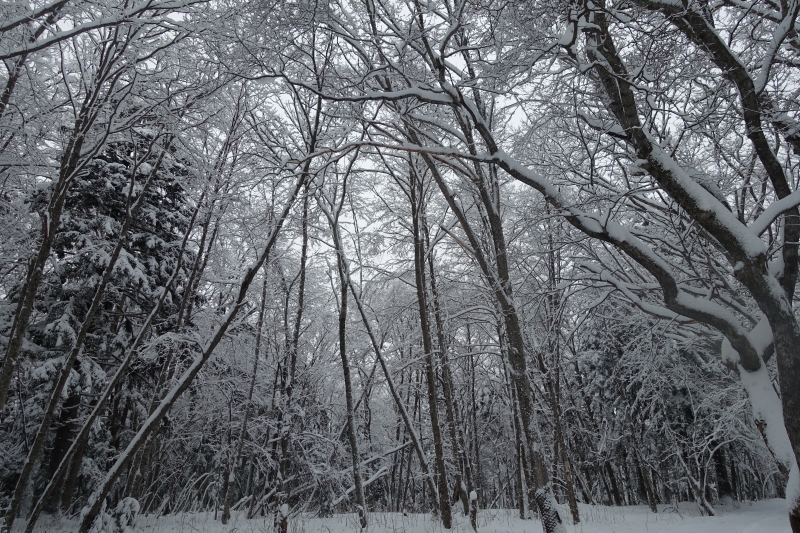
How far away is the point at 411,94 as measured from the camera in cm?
521

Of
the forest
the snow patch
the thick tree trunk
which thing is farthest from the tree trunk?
the snow patch

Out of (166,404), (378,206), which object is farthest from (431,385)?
(378,206)

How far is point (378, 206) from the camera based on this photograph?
12.3 metres

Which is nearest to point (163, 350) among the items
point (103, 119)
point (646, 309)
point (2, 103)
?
point (103, 119)

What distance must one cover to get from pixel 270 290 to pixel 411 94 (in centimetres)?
969

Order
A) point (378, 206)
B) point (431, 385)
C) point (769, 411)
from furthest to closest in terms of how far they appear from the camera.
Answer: point (378, 206), point (431, 385), point (769, 411)

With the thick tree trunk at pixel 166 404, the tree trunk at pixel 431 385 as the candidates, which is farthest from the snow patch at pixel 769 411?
the thick tree trunk at pixel 166 404

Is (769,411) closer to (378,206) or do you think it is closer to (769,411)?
(769,411)

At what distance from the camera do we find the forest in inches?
193

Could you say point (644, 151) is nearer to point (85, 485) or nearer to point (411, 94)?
point (411, 94)

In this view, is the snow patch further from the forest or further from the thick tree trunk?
the thick tree trunk

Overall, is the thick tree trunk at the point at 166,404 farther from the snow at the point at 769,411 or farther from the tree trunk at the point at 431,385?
the snow at the point at 769,411

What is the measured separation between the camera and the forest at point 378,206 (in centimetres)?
490

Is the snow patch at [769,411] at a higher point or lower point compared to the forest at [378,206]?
lower
